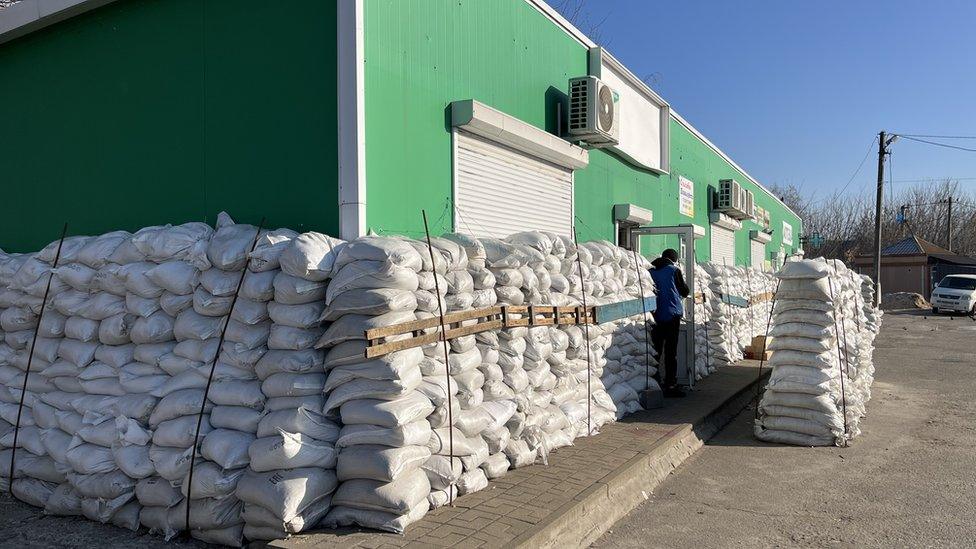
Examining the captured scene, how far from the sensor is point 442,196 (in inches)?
246

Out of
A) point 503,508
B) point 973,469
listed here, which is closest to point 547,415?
point 503,508

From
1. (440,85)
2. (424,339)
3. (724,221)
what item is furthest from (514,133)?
(724,221)

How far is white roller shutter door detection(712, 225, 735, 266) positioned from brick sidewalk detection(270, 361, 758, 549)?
31.3 feet

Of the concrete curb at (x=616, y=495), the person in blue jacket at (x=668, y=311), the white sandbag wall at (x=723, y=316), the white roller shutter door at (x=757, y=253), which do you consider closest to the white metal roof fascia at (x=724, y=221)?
the white sandbag wall at (x=723, y=316)

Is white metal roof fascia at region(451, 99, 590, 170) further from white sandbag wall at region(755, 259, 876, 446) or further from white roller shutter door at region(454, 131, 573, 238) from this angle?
white sandbag wall at region(755, 259, 876, 446)

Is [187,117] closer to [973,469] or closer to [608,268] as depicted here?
[608,268]

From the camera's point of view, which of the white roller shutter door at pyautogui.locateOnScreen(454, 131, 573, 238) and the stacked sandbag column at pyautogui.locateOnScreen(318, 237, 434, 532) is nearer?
the stacked sandbag column at pyautogui.locateOnScreen(318, 237, 434, 532)

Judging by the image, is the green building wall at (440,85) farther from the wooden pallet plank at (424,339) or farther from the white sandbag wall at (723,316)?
the white sandbag wall at (723,316)

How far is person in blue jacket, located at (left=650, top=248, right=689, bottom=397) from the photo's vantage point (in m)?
8.45

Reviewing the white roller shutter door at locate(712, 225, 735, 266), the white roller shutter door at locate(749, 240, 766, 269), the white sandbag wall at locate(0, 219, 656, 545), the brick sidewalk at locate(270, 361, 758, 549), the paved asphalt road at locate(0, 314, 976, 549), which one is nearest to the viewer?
the brick sidewalk at locate(270, 361, 758, 549)

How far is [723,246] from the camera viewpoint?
17469mm

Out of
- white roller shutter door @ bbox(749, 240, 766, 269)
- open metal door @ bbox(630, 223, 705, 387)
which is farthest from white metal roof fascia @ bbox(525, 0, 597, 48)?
white roller shutter door @ bbox(749, 240, 766, 269)

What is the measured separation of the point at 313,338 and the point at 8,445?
304 centimetres

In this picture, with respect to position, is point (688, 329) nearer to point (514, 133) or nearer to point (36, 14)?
point (514, 133)
